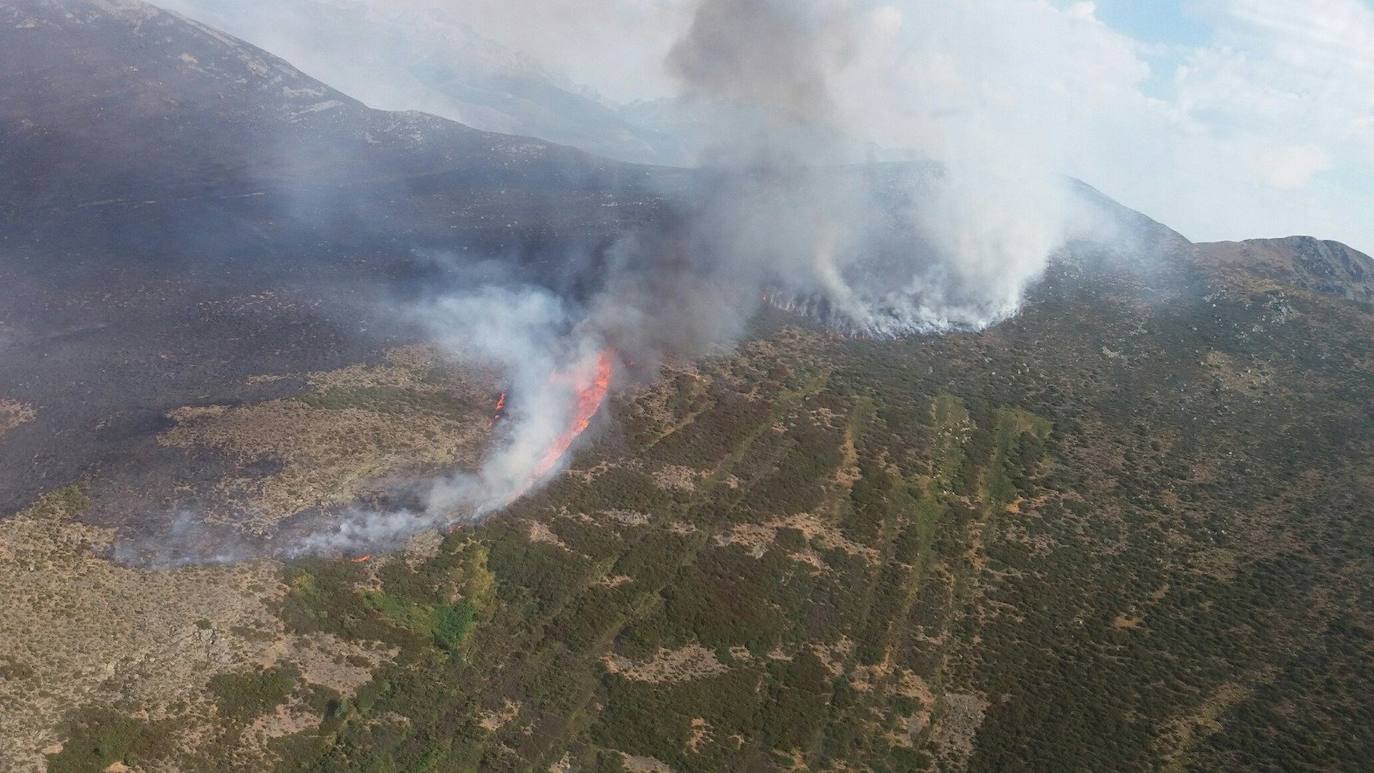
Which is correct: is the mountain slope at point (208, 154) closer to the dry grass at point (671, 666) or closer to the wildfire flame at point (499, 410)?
the wildfire flame at point (499, 410)

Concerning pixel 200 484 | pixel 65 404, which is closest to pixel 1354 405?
pixel 200 484

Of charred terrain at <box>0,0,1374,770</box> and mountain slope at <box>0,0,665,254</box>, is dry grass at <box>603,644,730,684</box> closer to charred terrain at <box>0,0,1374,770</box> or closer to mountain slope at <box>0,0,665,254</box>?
charred terrain at <box>0,0,1374,770</box>

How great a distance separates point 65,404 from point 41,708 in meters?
29.9

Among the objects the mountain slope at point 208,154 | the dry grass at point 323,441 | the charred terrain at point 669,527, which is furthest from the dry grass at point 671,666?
the mountain slope at point 208,154

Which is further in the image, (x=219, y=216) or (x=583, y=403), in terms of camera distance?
(x=219, y=216)

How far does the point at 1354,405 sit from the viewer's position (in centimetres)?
7694

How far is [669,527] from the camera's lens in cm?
5716

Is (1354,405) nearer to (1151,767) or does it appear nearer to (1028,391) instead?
(1028,391)

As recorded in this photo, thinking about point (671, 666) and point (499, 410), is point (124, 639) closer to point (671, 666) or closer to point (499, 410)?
point (671, 666)

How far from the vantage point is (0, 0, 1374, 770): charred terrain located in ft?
137

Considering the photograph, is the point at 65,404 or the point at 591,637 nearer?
the point at 591,637

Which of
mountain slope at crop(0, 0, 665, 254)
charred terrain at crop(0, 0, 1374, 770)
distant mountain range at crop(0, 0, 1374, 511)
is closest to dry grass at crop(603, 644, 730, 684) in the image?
charred terrain at crop(0, 0, 1374, 770)

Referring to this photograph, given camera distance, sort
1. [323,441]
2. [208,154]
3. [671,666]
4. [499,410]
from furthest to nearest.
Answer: [208,154] < [499,410] < [323,441] < [671,666]

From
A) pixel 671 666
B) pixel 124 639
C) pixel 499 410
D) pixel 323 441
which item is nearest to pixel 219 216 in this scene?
pixel 323 441
